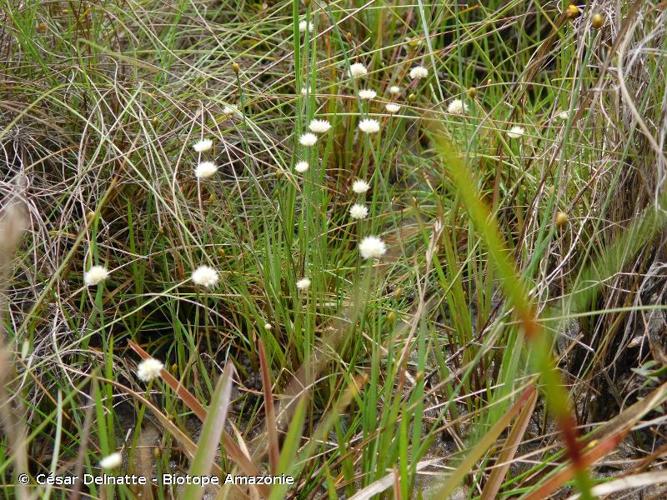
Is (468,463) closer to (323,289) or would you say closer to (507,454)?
(507,454)

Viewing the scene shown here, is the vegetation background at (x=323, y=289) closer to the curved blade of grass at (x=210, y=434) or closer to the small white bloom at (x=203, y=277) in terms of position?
the curved blade of grass at (x=210, y=434)

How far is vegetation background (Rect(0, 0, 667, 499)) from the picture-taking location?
1144 millimetres

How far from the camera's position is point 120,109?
194 centimetres

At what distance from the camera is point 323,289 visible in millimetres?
1537

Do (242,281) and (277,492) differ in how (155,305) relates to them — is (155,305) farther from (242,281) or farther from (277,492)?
(277,492)

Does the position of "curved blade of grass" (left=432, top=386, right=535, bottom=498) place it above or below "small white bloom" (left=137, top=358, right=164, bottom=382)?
below

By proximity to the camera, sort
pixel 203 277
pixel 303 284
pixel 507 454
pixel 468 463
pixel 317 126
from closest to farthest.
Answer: pixel 468 463 → pixel 507 454 → pixel 203 277 → pixel 303 284 → pixel 317 126

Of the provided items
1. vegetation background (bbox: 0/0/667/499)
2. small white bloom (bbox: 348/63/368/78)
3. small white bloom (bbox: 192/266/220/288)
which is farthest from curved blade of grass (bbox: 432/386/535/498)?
small white bloom (bbox: 348/63/368/78)

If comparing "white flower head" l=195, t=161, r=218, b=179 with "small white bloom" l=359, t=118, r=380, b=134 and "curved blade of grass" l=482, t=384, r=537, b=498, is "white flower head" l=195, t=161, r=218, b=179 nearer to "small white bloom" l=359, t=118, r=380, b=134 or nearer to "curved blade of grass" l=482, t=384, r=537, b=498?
"small white bloom" l=359, t=118, r=380, b=134

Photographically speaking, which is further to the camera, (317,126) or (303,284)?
(317,126)

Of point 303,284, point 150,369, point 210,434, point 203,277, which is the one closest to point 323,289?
point 303,284

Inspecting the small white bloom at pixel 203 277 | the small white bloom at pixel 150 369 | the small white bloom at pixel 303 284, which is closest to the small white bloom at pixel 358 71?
the small white bloom at pixel 303 284

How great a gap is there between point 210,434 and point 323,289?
0.61 m

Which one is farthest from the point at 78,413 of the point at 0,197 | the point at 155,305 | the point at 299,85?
the point at 299,85
